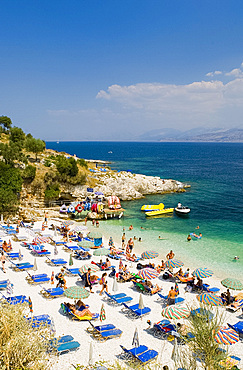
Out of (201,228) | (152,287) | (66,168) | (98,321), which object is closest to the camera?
(98,321)

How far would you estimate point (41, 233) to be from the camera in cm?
3127

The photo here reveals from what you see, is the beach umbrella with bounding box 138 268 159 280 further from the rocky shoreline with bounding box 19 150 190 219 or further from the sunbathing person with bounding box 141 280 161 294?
the rocky shoreline with bounding box 19 150 190 219

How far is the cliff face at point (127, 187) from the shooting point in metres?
50.0

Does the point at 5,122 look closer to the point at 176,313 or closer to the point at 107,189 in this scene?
the point at 107,189

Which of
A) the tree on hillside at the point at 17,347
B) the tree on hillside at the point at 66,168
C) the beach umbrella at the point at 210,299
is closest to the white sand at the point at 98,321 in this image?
the beach umbrella at the point at 210,299

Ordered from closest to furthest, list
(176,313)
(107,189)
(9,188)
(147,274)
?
(176,313) < (147,274) < (9,188) < (107,189)

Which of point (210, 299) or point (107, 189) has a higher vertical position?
point (107, 189)

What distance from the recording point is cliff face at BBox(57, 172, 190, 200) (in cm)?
5003

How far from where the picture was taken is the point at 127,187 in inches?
2222

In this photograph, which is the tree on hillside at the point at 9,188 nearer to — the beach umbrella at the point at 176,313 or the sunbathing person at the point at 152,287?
the sunbathing person at the point at 152,287

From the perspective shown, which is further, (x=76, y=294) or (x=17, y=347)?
(x=76, y=294)

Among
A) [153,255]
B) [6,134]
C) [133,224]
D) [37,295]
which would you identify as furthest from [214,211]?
[6,134]

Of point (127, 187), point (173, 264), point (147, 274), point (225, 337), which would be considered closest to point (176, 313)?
point (225, 337)

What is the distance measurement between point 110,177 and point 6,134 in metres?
36.1
